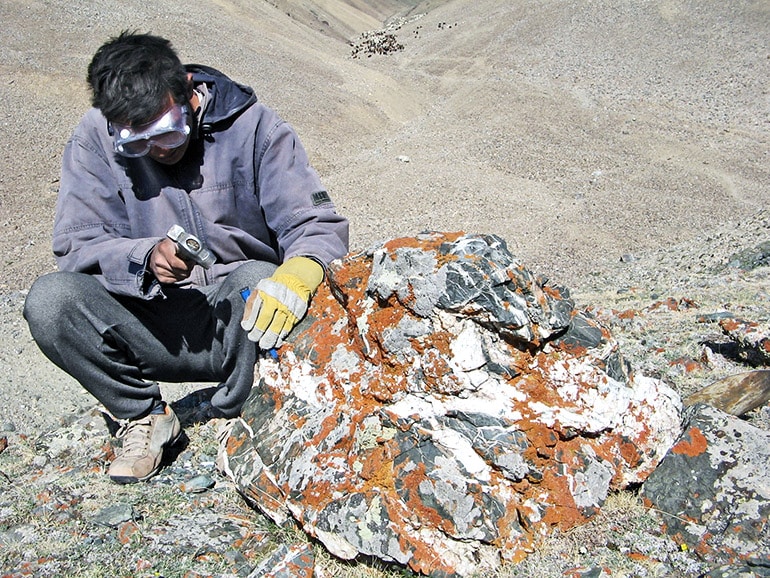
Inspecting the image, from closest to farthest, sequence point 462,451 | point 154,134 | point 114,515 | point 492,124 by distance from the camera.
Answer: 1. point 462,451
2. point 114,515
3. point 154,134
4. point 492,124

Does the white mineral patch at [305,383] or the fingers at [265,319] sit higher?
the fingers at [265,319]

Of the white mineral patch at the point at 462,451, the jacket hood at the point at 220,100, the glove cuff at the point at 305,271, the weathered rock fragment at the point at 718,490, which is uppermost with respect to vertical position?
the jacket hood at the point at 220,100

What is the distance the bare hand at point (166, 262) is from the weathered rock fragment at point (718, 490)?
226 cm

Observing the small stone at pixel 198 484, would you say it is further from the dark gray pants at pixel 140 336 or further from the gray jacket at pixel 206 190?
the gray jacket at pixel 206 190

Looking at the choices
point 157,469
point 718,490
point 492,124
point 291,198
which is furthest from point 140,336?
point 492,124

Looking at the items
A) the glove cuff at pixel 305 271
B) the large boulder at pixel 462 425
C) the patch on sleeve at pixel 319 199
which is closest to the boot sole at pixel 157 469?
the large boulder at pixel 462 425

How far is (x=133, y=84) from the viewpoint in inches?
124

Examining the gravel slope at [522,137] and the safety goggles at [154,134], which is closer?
the safety goggles at [154,134]

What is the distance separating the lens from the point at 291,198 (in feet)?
11.7

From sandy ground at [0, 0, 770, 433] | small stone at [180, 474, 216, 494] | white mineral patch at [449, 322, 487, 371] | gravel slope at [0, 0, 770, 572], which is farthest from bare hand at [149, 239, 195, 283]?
sandy ground at [0, 0, 770, 433]

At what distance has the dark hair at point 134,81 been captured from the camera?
3146mm

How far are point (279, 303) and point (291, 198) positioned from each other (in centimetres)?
62

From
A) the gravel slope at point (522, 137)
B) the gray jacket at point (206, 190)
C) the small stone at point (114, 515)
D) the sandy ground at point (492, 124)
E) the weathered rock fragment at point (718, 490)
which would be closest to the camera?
the weathered rock fragment at point (718, 490)

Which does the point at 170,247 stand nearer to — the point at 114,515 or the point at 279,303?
the point at 279,303
